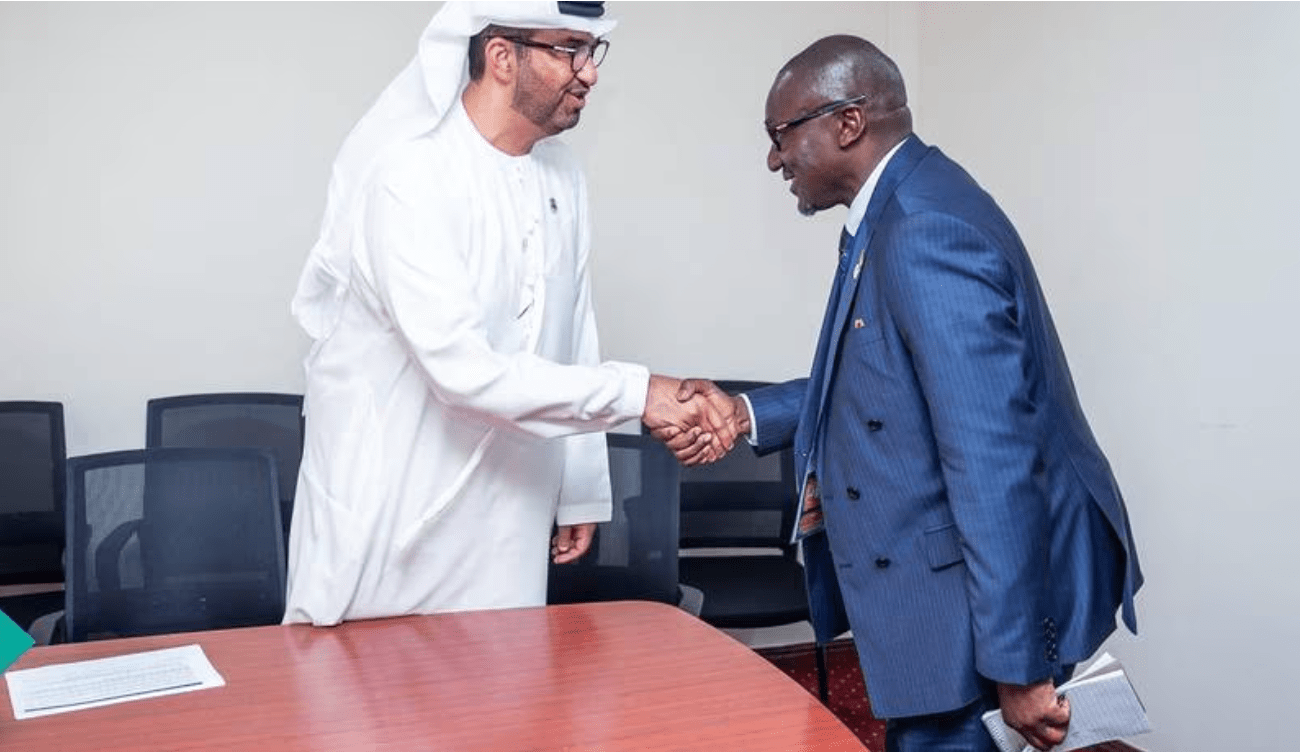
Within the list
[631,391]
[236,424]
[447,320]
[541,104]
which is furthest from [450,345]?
[236,424]

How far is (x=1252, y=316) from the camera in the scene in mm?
3355

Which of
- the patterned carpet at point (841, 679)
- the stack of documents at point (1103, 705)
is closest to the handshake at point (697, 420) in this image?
the stack of documents at point (1103, 705)

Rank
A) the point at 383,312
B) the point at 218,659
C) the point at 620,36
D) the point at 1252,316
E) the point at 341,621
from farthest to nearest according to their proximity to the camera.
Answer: the point at 620,36, the point at 1252,316, the point at 383,312, the point at 341,621, the point at 218,659

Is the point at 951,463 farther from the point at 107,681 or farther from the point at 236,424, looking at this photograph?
the point at 236,424

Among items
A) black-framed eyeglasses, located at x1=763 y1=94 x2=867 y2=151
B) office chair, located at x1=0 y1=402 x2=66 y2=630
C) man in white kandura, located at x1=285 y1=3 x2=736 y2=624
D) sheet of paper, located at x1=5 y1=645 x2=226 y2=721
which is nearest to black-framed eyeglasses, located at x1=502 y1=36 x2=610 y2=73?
man in white kandura, located at x1=285 y1=3 x2=736 y2=624

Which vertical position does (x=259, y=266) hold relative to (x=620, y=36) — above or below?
below

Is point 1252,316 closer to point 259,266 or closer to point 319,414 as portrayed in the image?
point 319,414

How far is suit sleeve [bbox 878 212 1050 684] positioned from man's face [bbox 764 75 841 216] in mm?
345

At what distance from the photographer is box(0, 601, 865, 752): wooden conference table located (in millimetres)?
1679

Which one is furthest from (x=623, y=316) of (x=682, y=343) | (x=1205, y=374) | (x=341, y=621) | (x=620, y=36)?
(x=341, y=621)

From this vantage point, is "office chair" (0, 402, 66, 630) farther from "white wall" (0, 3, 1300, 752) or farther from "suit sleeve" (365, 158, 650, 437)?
"suit sleeve" (365, 158, 650, 437)

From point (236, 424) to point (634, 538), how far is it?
1.63 meters

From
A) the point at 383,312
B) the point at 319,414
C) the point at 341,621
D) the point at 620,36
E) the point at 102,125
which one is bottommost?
the point at 341,621

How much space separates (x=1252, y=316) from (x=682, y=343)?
2.08m
